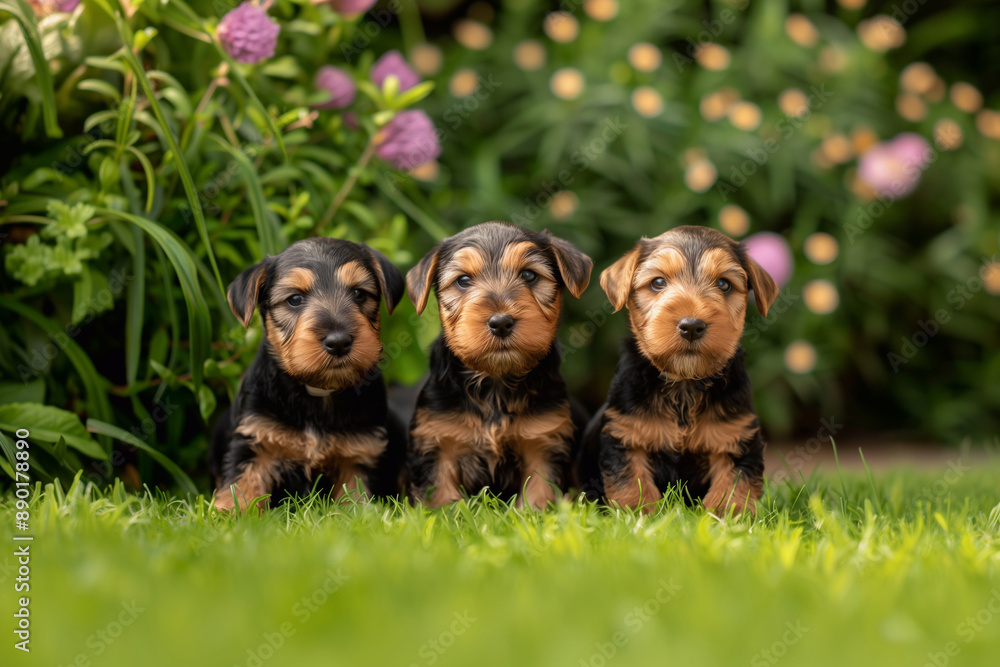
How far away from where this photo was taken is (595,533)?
2934 mm

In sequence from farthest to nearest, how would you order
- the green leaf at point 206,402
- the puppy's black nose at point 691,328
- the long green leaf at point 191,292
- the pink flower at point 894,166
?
the pink flower at point 894,166, the green leaf at point 206,402, the long green leaf at point 191,292, the puppy's black nose at point 691,328

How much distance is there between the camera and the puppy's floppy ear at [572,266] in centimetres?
355

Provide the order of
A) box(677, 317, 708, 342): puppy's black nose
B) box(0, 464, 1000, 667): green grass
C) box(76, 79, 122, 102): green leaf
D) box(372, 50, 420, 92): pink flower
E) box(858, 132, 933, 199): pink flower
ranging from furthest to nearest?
box(858, 132, 933, 199): pink flower, box(372, 50, 420, 92): pink flower, box(76, 79, 122, 102): green leaf, box(677, 317, 708, 342): puppy's black nose, box(0, 464, 1000, 667): green grass

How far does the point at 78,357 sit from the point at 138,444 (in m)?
0.55

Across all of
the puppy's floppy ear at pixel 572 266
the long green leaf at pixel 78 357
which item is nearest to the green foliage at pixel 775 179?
the puppy's floppy ear at pixel 572 266

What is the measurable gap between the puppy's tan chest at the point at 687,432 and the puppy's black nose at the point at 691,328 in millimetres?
404

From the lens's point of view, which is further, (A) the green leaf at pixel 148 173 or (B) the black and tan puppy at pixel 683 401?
(A) the green leaf at pixel 148 173

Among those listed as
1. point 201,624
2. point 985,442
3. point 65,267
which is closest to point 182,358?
point 65,267

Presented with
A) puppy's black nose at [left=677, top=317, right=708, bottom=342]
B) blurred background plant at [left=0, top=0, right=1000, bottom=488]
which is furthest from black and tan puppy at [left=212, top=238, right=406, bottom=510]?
puppy's black nose at [left=677, top=317, right=708, bottom=342]

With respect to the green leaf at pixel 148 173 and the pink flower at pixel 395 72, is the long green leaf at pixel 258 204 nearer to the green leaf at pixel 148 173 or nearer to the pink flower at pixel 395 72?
the green leaf at pixel 148 173

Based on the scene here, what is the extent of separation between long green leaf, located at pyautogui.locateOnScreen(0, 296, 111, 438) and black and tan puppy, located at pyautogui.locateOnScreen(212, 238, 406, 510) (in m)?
0.71

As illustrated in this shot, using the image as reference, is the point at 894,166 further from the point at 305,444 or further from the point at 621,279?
the point at 305,444

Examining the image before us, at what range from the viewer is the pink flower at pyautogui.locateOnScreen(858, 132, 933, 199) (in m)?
6.04

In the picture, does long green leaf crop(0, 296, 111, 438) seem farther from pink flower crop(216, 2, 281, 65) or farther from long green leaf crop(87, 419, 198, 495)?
pink flower crop(216, 2, 281, 65)
